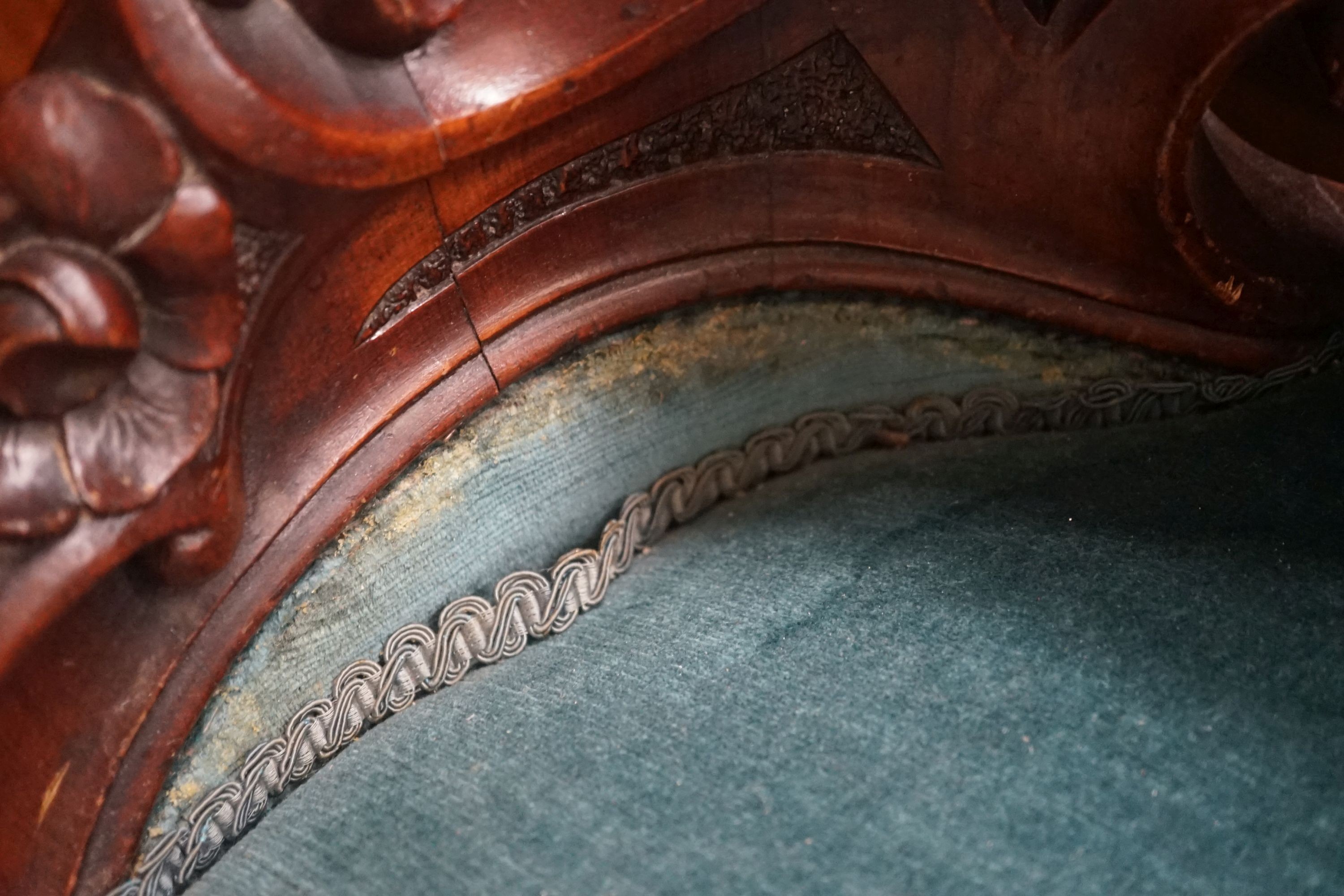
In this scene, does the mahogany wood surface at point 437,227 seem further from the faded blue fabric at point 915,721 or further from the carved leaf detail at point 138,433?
the faded blue fabric at point 915,721

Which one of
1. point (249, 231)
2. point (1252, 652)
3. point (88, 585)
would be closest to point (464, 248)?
point (249, 231)

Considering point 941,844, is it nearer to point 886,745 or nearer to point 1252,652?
point 886,745

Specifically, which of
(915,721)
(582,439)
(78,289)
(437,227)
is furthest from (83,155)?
(915,721)

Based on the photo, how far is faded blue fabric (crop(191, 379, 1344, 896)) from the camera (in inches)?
20.3

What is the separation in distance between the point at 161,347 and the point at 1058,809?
504mm

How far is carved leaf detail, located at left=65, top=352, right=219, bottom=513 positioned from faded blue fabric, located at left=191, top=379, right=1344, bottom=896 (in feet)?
0.76

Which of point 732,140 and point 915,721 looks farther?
point 732,140

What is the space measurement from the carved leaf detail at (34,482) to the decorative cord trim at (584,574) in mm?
202

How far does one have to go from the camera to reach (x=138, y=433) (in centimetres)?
49

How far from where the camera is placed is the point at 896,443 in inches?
33.9

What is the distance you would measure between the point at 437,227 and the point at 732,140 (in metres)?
0.23

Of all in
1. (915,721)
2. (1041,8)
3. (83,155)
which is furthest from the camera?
(1041,8)

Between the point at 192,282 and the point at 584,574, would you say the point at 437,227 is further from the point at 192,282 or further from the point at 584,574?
the point at 584,574

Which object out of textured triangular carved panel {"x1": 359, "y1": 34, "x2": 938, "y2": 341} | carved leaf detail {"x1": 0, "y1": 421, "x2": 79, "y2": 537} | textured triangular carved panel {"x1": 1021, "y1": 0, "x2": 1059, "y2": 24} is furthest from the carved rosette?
textured triangular carved panel {"x1": 1021, "y1": 0, "x2": 1059, "y2": 24}
